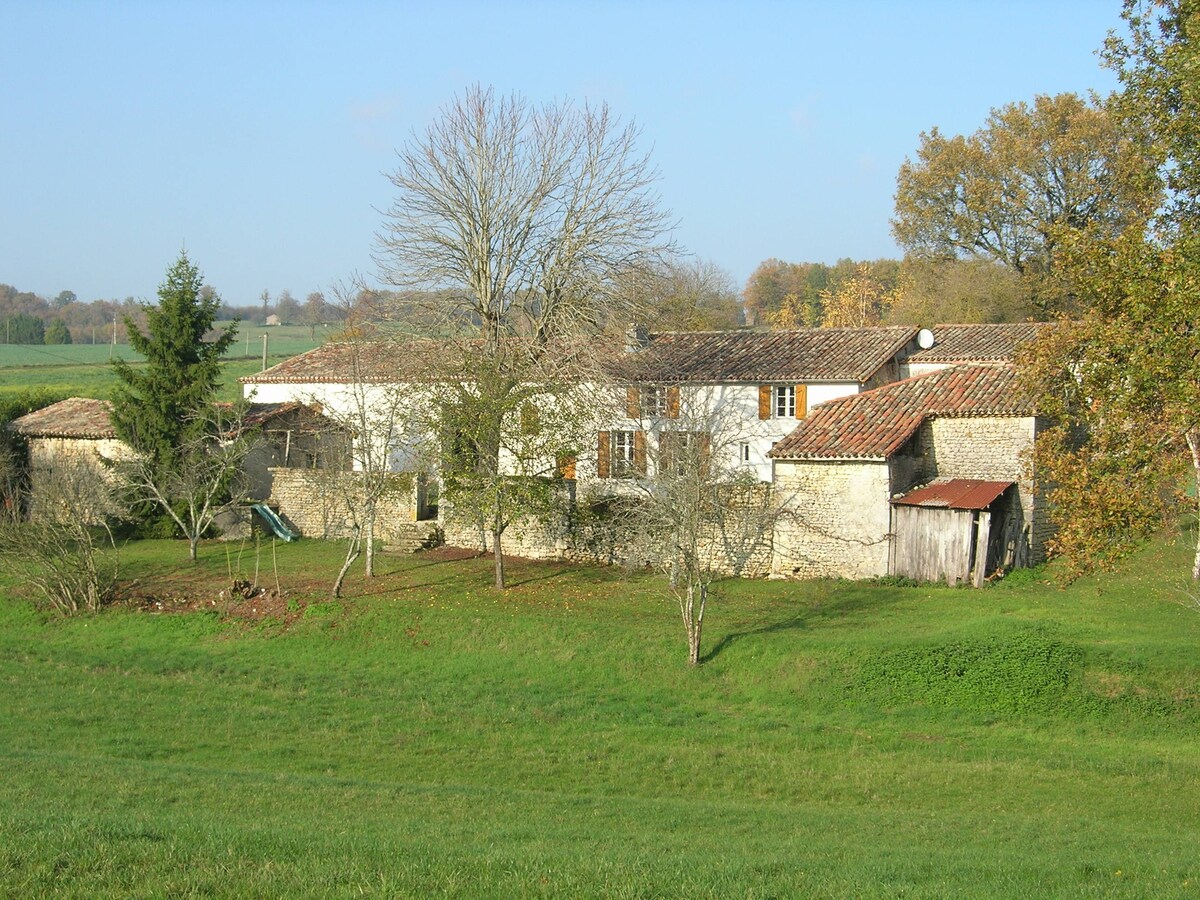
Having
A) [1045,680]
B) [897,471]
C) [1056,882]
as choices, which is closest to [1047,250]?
[897,471]

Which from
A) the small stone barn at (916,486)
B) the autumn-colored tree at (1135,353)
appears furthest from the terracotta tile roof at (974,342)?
the autumn-colored tree at (1135,353)

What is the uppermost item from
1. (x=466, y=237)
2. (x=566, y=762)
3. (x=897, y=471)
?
(x=466, y=237)

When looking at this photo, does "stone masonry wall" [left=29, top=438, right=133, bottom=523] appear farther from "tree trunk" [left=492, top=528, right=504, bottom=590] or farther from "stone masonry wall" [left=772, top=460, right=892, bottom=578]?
"stone masonry wall" [left=772, top=460, right=892, bottom=578]

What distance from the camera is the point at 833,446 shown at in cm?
2820

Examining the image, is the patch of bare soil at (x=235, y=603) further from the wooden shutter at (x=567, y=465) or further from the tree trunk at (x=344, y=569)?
the wooden shutter at (x=567, y=465)

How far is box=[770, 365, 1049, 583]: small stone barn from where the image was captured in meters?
26.6

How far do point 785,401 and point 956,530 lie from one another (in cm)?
1063

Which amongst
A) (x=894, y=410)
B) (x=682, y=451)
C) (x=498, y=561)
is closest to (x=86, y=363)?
(x=498, y=561)

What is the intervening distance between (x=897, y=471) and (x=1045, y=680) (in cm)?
954

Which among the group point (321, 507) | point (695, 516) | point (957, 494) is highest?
point (957, 494)

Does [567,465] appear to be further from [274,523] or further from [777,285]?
[777,285]

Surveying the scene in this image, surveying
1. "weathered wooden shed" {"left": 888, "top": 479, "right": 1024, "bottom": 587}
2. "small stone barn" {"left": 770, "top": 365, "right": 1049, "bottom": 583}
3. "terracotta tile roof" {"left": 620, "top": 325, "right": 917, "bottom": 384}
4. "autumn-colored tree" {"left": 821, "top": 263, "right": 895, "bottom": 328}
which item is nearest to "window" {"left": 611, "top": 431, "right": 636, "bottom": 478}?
"terracotta tile roof" {"left": 620, "top": 325, "right": 917, "bottom": 384}

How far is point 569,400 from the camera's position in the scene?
94.1ft

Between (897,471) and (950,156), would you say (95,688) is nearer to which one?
(897,471)
